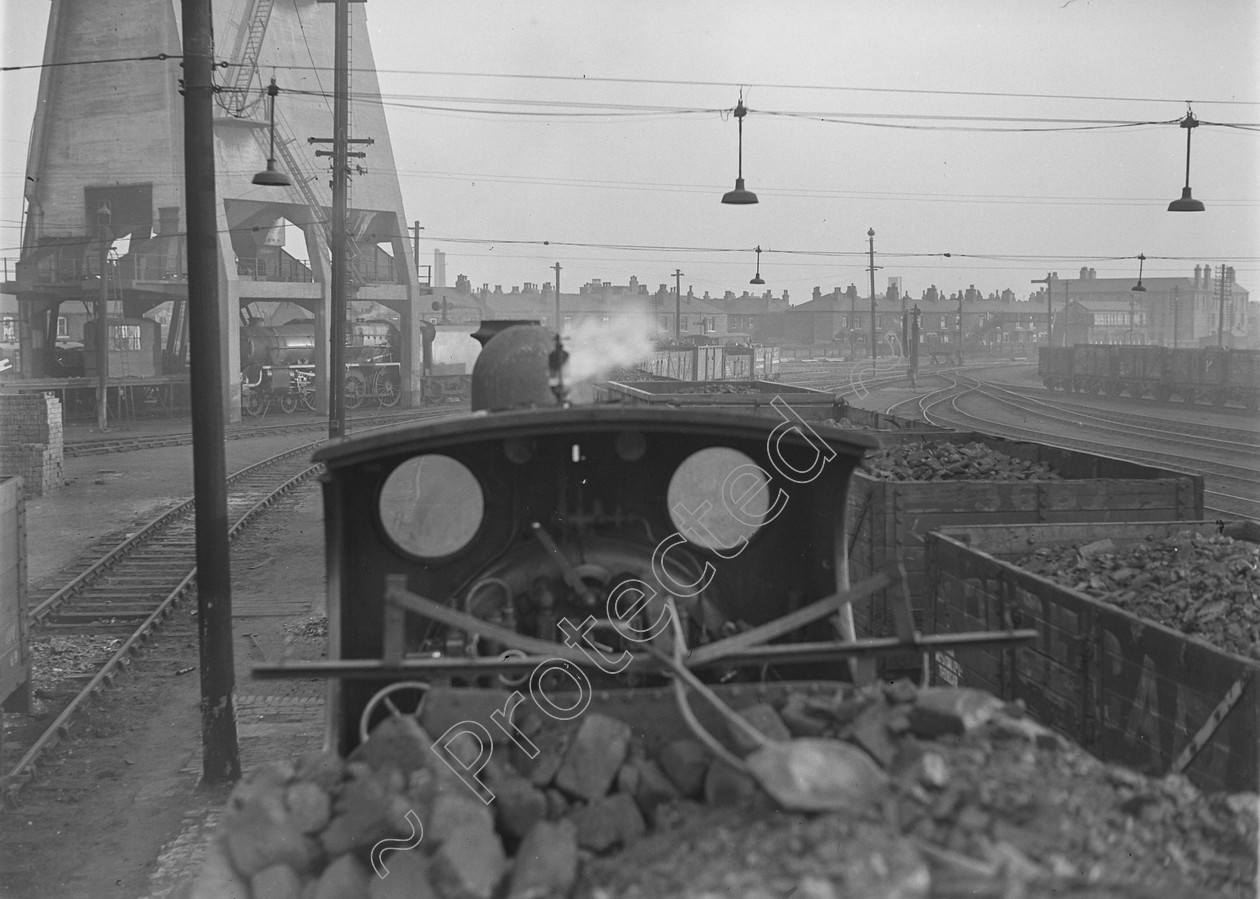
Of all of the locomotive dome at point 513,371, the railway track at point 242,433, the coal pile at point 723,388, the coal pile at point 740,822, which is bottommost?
the railway track at point 242,433

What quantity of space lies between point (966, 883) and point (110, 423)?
33070mm

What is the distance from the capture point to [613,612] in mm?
4359

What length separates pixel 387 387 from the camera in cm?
3828

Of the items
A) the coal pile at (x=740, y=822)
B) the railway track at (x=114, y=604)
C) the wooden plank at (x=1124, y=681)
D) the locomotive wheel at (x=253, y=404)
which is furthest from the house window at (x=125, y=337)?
the coal pile at (x=740, y=822)

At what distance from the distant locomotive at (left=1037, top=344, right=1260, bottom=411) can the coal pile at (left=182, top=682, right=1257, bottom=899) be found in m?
33.5

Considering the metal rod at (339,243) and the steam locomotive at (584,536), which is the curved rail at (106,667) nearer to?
the metal rod at (339,243)

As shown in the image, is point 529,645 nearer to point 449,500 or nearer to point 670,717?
point 670,717

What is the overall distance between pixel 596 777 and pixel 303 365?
36.1 metres

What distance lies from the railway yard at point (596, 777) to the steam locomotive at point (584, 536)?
97 cm

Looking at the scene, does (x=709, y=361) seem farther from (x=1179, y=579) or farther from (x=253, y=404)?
(x=1179, y=579)

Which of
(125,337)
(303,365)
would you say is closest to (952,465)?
(303,365)

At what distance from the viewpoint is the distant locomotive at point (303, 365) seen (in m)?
36.0

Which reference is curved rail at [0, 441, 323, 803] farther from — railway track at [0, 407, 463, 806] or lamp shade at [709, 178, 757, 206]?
lamp shade at [709, 178, 757, 206]

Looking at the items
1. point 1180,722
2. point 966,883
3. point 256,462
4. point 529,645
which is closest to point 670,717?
point 529,645
